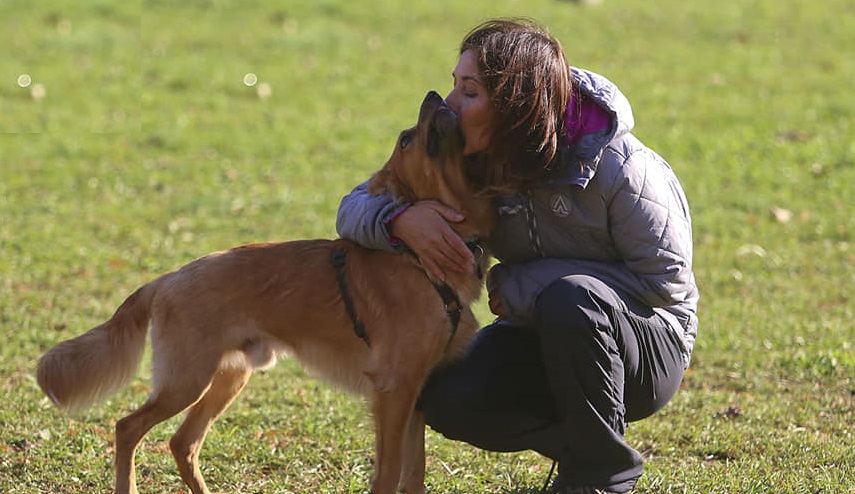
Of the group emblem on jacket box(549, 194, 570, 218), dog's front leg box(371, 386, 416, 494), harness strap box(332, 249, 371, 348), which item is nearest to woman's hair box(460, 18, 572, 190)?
emblem on jacket box(549, 194, 570, 218)

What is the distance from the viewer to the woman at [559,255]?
3.76 m

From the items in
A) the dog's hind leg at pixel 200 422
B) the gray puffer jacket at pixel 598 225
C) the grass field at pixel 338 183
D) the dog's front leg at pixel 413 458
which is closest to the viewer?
the gray puffer jacket at pixel 598 225

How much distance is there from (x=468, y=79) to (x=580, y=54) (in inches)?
391

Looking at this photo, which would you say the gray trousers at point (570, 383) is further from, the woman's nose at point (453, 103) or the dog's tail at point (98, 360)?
the dog's tail at point (98, 360)

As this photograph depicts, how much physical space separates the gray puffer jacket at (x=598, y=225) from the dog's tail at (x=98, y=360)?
86cm

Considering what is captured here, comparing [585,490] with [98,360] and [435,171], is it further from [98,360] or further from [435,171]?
[98,360]

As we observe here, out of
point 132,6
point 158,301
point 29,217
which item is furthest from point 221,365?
point 132,6

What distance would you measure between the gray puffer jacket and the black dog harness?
0.09 meters

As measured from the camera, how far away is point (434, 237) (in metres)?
3.93

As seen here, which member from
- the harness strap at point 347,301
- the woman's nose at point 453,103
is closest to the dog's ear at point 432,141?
the woman's nose at point 453,103

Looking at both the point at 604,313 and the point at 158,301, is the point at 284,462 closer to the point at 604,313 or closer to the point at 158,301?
the point at 158,301

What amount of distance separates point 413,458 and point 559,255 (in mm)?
924

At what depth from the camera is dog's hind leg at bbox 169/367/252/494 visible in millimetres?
4281

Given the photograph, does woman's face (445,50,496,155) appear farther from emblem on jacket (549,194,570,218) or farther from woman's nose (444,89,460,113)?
emblem on jacket (549,194,570,218)
